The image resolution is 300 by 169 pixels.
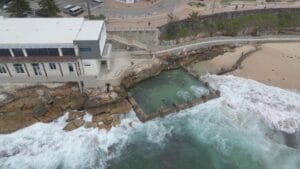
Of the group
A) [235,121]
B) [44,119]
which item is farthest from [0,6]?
[235,121]

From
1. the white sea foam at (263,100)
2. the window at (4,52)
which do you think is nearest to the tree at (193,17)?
the white sea foam at (263,100)

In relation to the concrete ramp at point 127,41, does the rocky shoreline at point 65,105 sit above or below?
below

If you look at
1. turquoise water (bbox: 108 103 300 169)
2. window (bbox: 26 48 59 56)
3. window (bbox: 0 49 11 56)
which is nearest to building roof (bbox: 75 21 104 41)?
window (bbox: 26 48 59 56)

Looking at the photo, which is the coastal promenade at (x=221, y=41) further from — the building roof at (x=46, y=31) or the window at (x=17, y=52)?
the window at (x=17, y=52)

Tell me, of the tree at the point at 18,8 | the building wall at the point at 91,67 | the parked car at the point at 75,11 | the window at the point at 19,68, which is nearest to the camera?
the window at the point at 19,68

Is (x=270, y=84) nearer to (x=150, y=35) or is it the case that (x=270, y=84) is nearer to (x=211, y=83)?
(x=211, y=83)

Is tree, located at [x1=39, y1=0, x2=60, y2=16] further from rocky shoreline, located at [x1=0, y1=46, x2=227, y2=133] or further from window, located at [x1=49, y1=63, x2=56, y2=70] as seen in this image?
rocky shoreline, located at [x1=0, y1=46, x2=227, y2=133]
